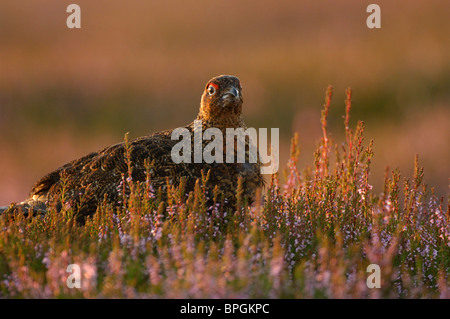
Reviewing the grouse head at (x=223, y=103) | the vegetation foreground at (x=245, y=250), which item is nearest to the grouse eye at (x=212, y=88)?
the grouse head at (x=223, y=103)

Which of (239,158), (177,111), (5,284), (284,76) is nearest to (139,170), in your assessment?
(239,158)

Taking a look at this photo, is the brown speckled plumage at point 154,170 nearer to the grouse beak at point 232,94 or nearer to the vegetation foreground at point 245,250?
the grouse beak at point 232,94

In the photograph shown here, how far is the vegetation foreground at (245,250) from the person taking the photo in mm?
3447

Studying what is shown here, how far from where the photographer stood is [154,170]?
5.47 metres

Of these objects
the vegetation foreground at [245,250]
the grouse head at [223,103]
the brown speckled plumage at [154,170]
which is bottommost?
the vegetation foreground at [245,250]

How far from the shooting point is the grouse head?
5.85 meters

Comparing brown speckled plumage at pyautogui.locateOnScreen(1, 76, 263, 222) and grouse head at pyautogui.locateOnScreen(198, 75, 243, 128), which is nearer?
brown speckled plumage at pyautogui.locateOnScreen(1, 76, 263, 222)

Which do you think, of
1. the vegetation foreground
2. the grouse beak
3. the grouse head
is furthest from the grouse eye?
the vegetation foreground

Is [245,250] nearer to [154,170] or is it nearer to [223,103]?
[154,170]

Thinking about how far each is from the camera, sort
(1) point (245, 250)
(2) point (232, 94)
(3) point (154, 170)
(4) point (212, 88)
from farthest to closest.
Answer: (4) point (212, 88)
(2) point (232, 94)
(3) point (154, 170)
(1) point (245, 250)

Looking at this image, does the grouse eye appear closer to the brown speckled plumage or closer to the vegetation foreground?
the brown speckled plumage

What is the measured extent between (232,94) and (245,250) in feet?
8.42

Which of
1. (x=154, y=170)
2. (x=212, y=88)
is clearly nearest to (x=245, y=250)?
(x=154, y=170)

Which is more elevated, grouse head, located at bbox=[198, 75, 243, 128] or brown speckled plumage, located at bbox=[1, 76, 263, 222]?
grouse head, located at bbox=[198, 75, 243, 128]
